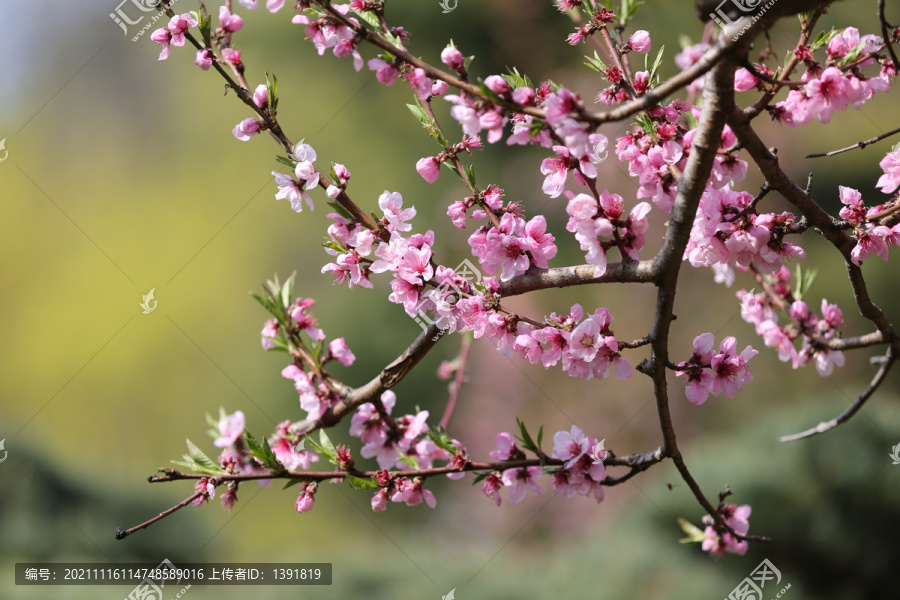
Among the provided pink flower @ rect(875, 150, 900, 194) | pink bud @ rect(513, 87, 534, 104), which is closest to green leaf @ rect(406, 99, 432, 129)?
pink bud @ rect(513, 87, 534, 104)

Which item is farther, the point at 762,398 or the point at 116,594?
the point at 762,398

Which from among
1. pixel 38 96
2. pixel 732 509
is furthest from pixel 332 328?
pixel 38 96

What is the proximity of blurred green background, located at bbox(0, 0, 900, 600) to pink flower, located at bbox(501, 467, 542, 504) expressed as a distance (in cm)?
139

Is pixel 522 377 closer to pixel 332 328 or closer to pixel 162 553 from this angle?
pixel 332 328

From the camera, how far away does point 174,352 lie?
10.4 meters

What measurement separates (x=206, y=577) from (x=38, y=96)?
1088 centimetres

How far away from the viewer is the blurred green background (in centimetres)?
238

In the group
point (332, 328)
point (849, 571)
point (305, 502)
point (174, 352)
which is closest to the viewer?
point (305, 502)

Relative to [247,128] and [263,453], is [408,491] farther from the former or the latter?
[247,128]

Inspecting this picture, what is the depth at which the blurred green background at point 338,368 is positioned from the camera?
93.9 inches

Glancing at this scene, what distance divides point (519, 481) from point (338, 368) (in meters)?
4.99

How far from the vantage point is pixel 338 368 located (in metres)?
5.91

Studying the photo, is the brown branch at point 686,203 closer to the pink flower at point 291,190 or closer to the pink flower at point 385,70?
the pink flower at point 385,70

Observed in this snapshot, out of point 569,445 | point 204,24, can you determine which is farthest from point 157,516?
point 204,24
